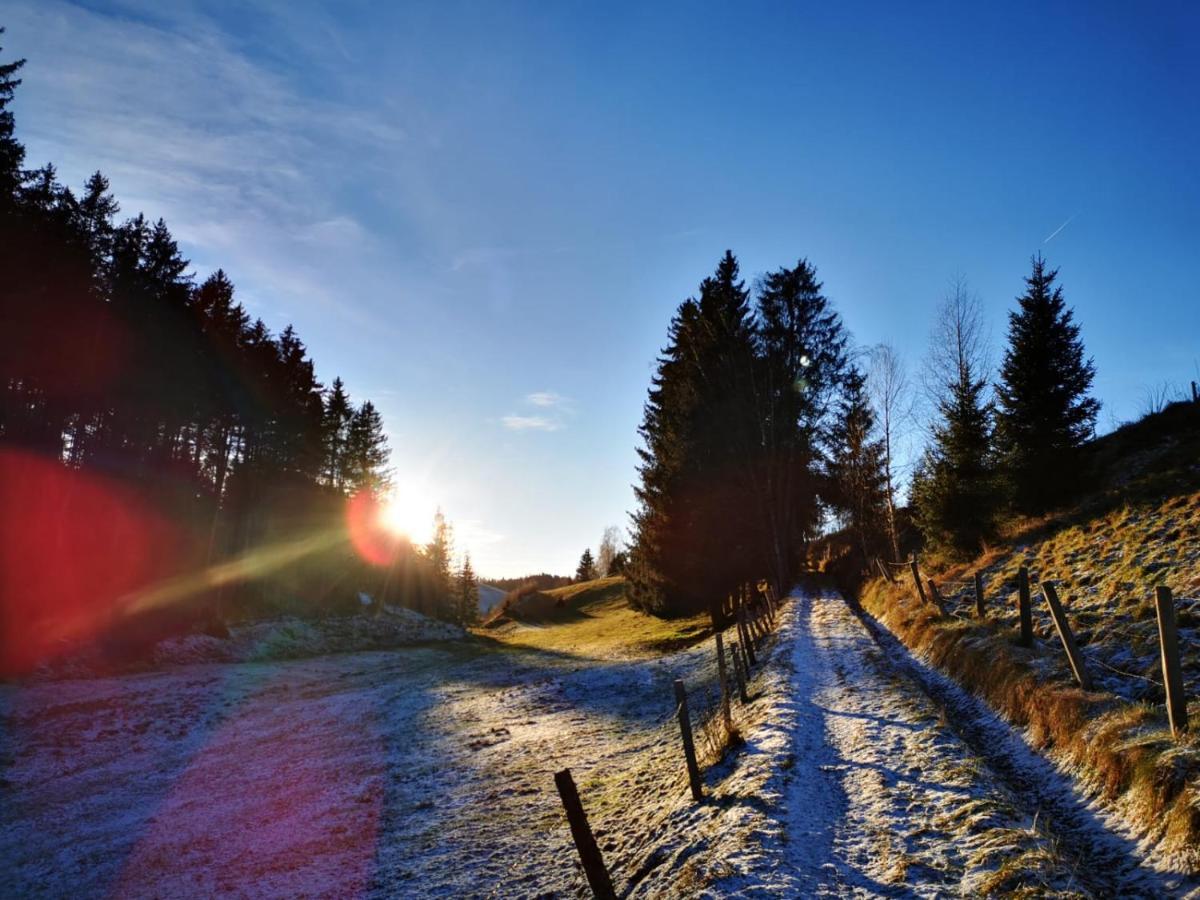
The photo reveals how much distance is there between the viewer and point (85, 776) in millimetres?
14805

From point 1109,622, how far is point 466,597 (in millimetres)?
73429

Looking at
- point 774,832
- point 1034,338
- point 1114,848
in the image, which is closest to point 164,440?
point 774,832

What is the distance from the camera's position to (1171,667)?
25.4ft

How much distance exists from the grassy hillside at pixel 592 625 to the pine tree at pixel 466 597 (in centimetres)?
643

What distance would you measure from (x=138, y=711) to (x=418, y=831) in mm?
13176

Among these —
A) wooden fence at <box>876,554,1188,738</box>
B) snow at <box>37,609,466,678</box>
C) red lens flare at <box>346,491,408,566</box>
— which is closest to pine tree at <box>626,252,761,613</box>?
wooden fence at <box>876,554,1188,738</box>

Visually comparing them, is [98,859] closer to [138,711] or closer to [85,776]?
[85,776]

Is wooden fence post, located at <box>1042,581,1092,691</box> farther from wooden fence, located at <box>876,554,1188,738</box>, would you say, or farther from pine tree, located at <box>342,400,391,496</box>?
pine tree, located at <box>342,400,391,496</box>

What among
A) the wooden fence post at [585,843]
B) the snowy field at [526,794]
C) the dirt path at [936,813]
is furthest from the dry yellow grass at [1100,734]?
the wooden fence post at [585,843]

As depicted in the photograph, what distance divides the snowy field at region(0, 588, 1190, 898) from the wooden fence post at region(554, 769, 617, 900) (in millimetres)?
434

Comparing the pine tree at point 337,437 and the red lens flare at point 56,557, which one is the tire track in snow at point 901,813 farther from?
the pine tree at point 337,437

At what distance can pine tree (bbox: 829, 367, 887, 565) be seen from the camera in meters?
34.2

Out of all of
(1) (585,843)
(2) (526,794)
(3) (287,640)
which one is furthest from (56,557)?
(1) (585,843)

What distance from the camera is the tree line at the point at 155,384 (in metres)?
23.3
